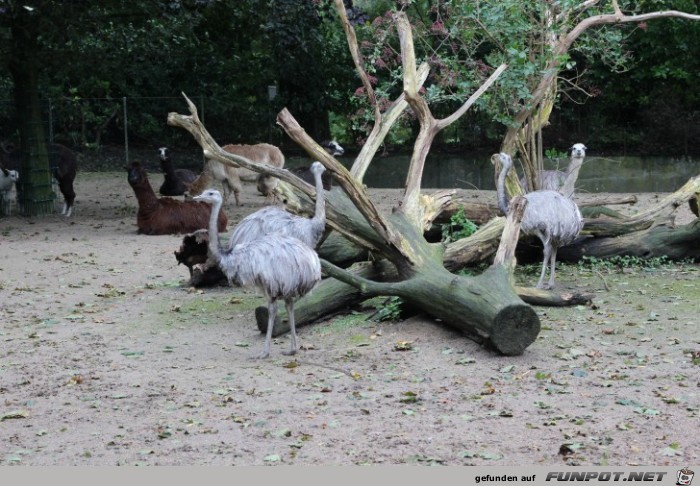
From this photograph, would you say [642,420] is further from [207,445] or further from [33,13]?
[33,13]

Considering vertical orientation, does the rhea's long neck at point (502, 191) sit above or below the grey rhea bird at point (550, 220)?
above

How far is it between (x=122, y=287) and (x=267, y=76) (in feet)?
37.0

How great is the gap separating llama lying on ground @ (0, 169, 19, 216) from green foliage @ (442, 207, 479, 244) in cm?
744

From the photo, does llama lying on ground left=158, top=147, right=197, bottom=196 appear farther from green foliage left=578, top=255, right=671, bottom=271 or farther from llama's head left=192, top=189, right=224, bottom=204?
llama's head left=192, top=189, right=224, bottom=204

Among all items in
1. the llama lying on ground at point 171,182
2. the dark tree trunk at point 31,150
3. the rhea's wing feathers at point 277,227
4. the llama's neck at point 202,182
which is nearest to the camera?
the rhea's wing feathers at point 277,227

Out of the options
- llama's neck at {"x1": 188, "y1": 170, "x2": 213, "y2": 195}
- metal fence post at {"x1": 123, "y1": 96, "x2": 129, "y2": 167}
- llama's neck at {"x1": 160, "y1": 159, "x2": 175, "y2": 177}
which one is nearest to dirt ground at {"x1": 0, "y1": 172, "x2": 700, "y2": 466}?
llama's neck at {"x1": 188, "y1": 170, "x2": 213, "y2": 195}

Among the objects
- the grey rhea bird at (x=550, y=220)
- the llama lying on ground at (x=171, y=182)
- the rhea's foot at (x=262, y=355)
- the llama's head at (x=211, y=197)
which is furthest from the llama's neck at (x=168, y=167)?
the rhea's foot at (x=262, y=355)

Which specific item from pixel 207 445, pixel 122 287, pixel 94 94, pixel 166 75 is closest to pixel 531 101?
pixel 122 287

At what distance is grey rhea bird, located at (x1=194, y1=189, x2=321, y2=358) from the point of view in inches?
266

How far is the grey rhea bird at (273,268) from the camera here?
22.2 feet

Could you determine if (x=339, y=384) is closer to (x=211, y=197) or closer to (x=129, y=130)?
(x=211, y=197)

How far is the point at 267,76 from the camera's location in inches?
800

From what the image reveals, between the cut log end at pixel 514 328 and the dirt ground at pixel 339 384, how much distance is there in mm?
115

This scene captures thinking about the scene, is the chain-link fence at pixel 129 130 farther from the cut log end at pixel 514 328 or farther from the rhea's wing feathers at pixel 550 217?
the cut log end at pixel 514 328
